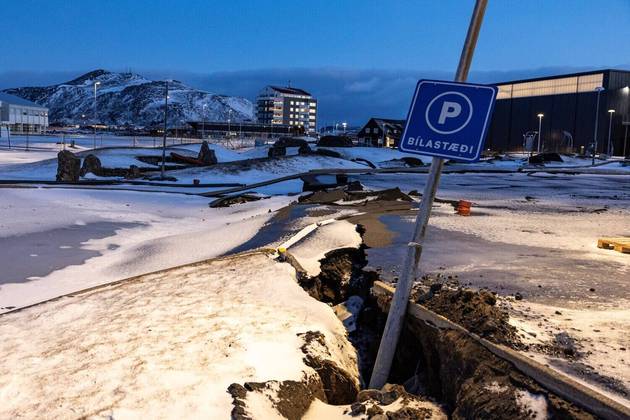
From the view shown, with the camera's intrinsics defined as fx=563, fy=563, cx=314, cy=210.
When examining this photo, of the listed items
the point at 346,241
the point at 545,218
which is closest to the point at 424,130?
the point at 346,241

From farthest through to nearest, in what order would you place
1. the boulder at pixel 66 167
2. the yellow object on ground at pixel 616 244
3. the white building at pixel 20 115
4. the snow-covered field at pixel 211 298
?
1. the white building at pixel 20 115
2. the boulder at pixel 66 167
3. the yellow object on ground at pixel 616 244
4. the snow-covered field at pixel 211 298

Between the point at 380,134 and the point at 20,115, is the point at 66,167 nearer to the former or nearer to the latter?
the point at 380,134

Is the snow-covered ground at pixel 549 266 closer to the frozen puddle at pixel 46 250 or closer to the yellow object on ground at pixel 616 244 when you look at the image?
the yellow object on ground at pixel 616 244

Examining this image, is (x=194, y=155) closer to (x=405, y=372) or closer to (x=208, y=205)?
(x=208, y=205)

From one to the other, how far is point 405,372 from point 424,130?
3197mm

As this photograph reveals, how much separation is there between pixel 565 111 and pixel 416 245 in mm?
82311

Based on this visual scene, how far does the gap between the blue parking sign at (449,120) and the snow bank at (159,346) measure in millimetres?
2733

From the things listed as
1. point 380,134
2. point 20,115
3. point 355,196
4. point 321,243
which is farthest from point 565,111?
point 20,115

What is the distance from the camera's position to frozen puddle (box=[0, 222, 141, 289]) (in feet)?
38.1

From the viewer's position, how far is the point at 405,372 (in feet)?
22.5

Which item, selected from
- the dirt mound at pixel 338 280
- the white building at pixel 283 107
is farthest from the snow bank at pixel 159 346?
the white building at pixel 283 107

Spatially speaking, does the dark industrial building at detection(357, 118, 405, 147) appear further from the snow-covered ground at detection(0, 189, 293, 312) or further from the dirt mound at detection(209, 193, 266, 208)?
the snow-covered ground at detection(0, 189, 293, 312)

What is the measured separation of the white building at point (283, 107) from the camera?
7185 inches

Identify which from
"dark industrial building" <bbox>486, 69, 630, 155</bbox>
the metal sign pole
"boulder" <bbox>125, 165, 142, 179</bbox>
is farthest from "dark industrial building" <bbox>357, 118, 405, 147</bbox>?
the metal sign pole
